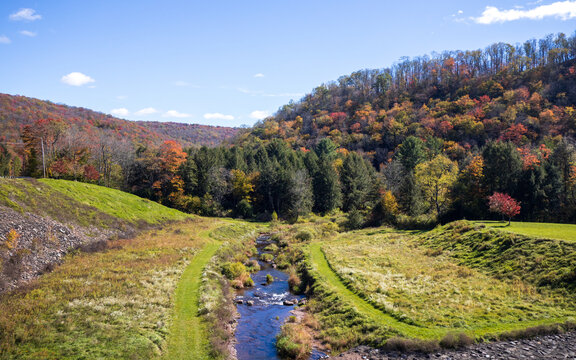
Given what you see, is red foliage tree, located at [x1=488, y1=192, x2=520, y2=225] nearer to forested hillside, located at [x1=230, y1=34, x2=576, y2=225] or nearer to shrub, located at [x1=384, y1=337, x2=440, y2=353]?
forested hillside, located at [x1=230, y1=34, x2=576, y2=225]

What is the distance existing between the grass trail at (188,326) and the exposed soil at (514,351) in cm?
914

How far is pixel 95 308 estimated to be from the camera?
22391 millimetres

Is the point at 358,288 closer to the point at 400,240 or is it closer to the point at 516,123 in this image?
the point at 400,240

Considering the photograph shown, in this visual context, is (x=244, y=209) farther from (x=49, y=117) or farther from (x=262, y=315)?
(x=49, y=117)

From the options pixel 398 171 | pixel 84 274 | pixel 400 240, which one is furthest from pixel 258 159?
pixel 84 274

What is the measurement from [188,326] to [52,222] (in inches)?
1027

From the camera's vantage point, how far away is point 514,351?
57.0 ft

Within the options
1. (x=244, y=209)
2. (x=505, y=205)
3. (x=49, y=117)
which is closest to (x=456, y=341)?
(x=505, y=205)

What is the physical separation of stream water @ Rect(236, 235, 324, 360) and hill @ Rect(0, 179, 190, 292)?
61.4 feet

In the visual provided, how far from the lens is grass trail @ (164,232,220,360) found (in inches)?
756

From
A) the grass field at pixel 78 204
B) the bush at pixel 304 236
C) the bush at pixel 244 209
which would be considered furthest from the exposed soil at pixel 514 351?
the bush at pixel 244 209

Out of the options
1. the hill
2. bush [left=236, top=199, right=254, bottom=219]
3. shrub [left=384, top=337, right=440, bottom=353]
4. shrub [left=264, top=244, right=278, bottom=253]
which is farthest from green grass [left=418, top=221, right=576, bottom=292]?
bush [left=236, top=199, right=254, bottom=219]

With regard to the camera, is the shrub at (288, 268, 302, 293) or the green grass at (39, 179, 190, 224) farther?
the green grass at (39, 179, 190, 224)

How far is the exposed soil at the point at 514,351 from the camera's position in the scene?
16.7 meters
